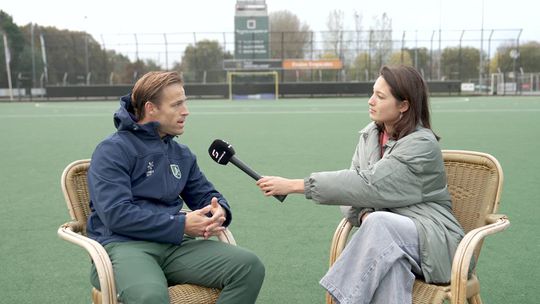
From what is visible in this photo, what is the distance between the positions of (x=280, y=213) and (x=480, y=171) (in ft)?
9.48

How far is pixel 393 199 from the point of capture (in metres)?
2.74

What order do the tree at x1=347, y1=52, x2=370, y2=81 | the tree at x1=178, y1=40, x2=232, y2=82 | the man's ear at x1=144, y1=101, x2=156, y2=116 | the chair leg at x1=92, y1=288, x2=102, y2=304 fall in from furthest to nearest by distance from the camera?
1. the tree at x1=178, y1=40, x2=232, y2=82
2. the tree at x1=347, y1=52, x2=370, y2=81
3. the man's ear at x1=144, y1=101, x2=156, y2=116
4. the chair leg at x1=92, y1=288, x2=102, y2=304

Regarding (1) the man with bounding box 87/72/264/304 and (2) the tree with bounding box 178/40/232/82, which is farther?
(2) the tree with bounding box 178/40/232/82

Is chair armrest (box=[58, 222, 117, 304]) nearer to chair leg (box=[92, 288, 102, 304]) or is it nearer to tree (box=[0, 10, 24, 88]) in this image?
chair leg (box=[92, 288, 102, 304])

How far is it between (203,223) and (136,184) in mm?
373

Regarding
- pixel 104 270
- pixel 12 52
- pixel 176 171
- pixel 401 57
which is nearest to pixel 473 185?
pixel 176 171

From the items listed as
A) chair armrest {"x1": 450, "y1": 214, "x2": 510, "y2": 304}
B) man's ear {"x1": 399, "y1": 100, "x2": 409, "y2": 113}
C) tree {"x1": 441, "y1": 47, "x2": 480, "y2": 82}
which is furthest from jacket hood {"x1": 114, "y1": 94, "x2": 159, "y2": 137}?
tree {"x1": 441, "y1": 47, "x2": 480, "y2": 82}

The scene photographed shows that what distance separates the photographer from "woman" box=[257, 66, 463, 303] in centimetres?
254

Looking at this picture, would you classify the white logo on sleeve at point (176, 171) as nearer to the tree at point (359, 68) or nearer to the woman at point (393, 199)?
the woman at point (393, 199)

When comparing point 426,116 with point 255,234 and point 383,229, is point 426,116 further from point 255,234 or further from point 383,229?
point 255,234

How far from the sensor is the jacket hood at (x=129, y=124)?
2.85 m

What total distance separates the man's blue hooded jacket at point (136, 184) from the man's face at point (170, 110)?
0.06 m

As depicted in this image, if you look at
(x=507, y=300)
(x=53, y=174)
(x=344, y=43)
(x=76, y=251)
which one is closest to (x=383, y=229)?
(x=507, y=300)

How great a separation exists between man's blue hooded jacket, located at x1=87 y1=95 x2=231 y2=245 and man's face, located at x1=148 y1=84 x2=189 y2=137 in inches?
2.3
